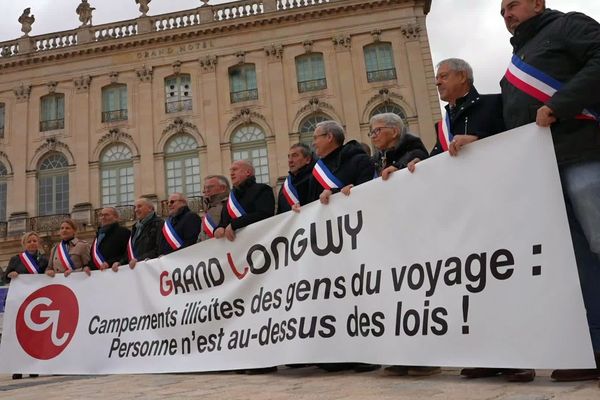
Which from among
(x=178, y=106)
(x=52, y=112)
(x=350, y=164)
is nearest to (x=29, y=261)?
(x=350, y=164)

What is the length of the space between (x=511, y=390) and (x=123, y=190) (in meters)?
21.3

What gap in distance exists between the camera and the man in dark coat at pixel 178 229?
550cm

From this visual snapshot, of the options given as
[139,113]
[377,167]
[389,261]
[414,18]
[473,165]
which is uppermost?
[414,18]

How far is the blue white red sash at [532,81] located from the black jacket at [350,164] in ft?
4.67

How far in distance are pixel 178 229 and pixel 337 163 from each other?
2152 mm

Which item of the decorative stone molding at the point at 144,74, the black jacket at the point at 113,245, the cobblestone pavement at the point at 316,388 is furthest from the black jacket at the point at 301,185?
the decorative stone molding at the point at 144,74

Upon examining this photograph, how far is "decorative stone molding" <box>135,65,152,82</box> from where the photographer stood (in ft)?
73.9

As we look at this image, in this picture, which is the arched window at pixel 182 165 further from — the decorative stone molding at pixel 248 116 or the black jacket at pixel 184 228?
the black jacket at pixel 184 228

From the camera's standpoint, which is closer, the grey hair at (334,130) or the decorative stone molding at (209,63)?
the grey hair at (334,130)

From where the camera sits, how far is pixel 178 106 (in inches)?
877

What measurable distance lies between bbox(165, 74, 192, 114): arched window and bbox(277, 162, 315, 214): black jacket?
18393 millimetres

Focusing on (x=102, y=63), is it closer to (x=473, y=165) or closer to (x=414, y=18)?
(x=414, y=18)

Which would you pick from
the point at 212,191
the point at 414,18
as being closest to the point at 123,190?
the point at 414,18

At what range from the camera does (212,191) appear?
5582 millimetres
